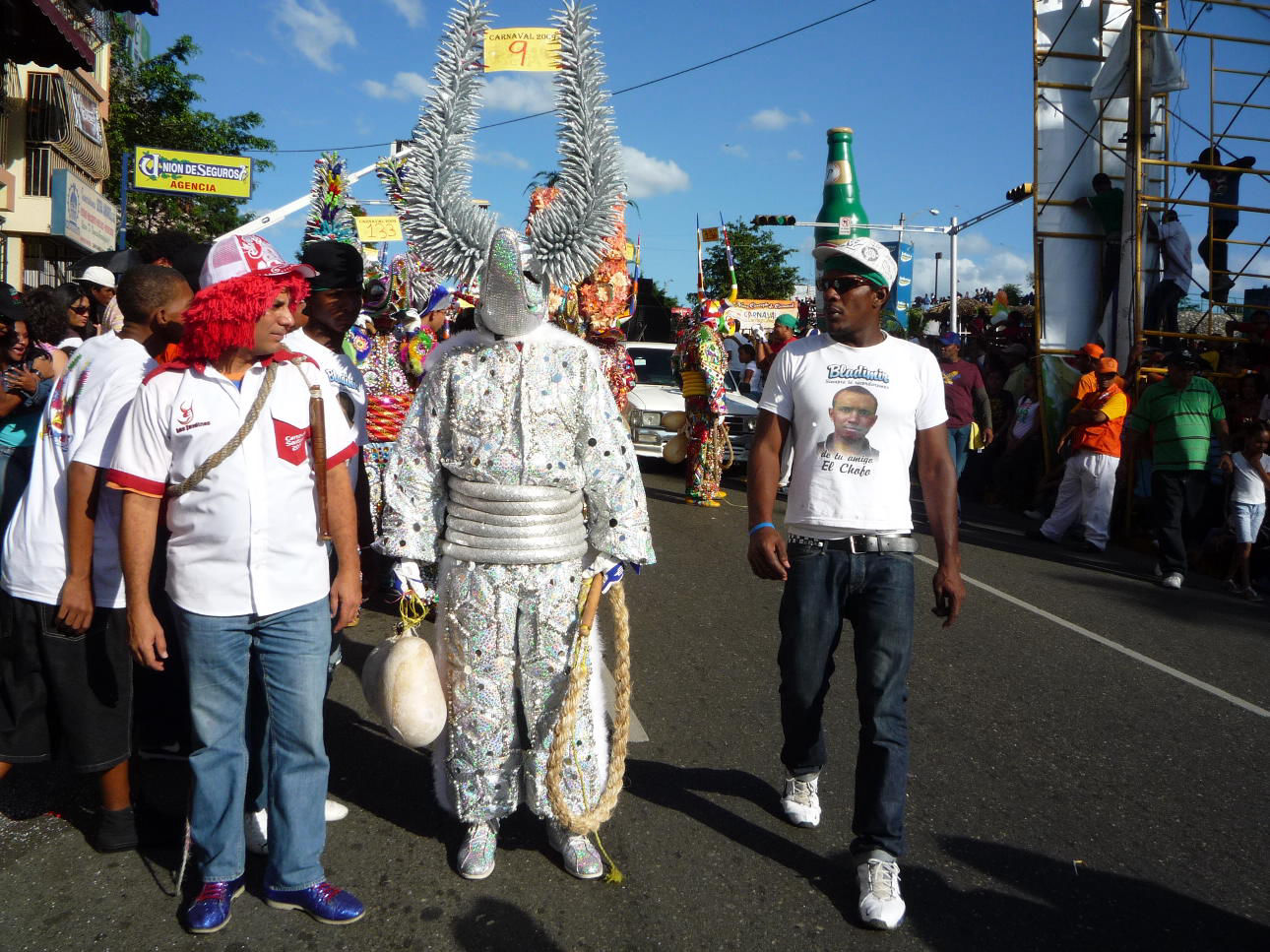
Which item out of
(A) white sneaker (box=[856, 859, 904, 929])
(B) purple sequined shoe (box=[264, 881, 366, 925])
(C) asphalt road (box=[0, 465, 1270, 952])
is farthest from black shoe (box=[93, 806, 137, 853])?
(A) white sneaker (box=[856, 859, 904, 929])

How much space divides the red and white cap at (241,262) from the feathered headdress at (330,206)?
1.91m

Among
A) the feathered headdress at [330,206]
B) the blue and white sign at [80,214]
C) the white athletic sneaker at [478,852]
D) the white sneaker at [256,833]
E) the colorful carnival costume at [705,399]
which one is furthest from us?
the blue and white sign at [80,214]

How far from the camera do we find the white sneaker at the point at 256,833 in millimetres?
3307

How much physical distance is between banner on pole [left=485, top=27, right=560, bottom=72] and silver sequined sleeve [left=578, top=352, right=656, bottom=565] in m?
1.00

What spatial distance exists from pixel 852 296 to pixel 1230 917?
2.29 m

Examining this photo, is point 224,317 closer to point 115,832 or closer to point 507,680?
point 507,680

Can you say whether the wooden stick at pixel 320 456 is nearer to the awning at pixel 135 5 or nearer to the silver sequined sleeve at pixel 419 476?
the silver sequined sleeve at pixel 419 476

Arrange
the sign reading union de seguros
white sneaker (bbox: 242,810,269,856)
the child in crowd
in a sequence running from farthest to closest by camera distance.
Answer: the sign reading union de seguros, the child in crowd, white sneaker (bbox: 242,810,269,856)

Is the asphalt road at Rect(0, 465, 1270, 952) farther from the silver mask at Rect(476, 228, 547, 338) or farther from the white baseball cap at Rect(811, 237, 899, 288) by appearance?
the white baseball cap at Rect(811, 237, 899, 288)

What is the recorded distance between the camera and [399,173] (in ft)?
11.2

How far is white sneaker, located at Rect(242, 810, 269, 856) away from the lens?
10.8 ft

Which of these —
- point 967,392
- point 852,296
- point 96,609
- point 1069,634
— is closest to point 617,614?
point 852,296

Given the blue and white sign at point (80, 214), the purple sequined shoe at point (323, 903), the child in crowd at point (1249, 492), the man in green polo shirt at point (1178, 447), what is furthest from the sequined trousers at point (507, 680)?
the blue and white sign at point (80, 214)

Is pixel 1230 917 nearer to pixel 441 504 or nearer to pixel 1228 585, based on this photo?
pixel 441 504
